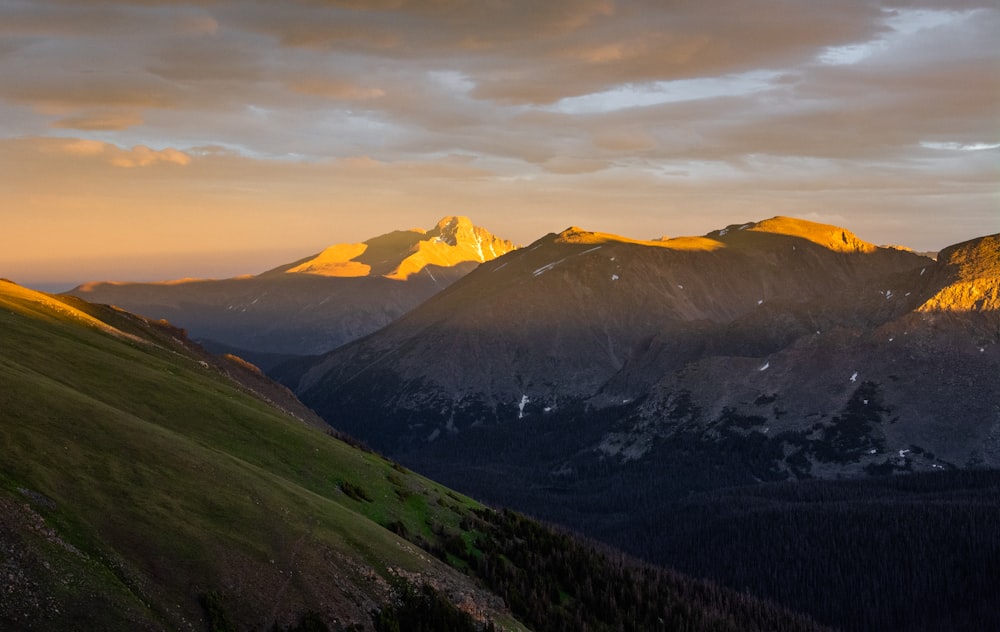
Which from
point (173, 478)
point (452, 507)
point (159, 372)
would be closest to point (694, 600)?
point (452, 507)

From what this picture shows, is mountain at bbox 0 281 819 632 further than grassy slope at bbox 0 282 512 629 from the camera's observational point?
Yes

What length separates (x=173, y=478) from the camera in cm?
6347

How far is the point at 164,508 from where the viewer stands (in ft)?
192

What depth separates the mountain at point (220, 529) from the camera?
50.5 m

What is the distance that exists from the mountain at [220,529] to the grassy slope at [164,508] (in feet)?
0.45

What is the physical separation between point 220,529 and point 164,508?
3.82 meters

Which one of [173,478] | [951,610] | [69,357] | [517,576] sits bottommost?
[951,610]

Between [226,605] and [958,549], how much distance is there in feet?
597

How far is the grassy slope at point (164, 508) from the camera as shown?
49.2 m

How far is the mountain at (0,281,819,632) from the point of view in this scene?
50.5m

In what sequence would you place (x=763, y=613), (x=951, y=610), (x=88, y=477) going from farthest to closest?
(x=951, y=610), (x=763, y=613), (x=88, y=477)

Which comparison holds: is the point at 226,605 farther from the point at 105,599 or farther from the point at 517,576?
the point at 517,576

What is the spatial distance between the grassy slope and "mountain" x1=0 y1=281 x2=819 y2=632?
0.14 m

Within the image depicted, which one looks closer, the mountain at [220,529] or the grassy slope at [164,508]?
the grassy slope at [164,508]
